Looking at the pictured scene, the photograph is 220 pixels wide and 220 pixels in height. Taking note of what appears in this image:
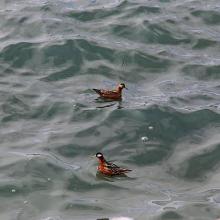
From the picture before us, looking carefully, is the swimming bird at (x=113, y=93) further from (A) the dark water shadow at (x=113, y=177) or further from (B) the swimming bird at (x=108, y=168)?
(A) the dark water shadow at (x=113, y=177)

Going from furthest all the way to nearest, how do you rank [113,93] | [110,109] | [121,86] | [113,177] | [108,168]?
1. [121,86]
2. [113,93]
3. [110,109]
4. [113,177]
5. [108,168]

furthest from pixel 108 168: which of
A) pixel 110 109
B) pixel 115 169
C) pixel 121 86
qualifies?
pixel 121 86

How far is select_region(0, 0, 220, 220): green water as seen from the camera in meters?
12.4

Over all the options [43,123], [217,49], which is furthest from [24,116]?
[217,49]

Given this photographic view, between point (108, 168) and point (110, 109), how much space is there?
3.29 m

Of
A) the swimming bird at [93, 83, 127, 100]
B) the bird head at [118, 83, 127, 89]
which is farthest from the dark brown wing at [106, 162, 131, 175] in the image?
the bird head at [118, 83, 127, 89]

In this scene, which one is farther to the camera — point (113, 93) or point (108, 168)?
point (113, 93)

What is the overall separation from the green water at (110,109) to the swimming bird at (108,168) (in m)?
0.15

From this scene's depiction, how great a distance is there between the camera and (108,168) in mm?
12992

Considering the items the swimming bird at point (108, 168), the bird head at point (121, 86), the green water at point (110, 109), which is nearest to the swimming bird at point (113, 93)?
the bird head at point (121, 86)

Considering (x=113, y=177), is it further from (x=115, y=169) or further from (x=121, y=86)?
(x=121, y=86)

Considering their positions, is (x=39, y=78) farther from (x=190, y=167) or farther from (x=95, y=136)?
(x=190, y=167)

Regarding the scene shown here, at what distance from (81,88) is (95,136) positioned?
261 cm

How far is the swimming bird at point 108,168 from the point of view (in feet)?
42.6
